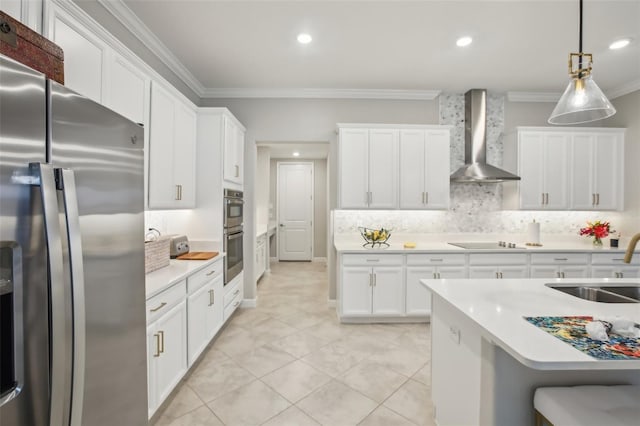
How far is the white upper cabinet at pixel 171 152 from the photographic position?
2293mm

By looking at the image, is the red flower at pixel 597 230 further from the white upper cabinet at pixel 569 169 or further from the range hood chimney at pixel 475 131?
the range hood chimney at pixel 475 131

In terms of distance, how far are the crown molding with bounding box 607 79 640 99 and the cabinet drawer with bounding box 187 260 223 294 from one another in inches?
212

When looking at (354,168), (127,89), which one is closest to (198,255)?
(127,89)

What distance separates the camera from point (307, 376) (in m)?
2.42

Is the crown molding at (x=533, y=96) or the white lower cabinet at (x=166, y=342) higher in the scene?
the crown molding at (x=533, y=96)

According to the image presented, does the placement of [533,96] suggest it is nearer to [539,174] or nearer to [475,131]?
[475,131]

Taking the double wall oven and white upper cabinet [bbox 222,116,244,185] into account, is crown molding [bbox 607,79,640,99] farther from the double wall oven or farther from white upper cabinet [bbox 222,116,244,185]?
the double wall oven

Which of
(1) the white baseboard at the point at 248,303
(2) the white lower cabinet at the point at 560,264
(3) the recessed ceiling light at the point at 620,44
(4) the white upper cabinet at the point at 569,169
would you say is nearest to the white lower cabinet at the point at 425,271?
(2) the white lower cabinet at the point at 560,264

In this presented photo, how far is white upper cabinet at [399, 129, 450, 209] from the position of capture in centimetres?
374

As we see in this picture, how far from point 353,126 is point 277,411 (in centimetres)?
304

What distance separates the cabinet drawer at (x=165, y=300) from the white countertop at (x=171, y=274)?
0.14 feet

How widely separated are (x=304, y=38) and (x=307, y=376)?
9.73 feet

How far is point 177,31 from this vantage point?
104 inches

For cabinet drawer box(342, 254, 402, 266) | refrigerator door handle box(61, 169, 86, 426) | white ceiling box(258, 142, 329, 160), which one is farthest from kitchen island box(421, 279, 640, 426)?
white ceiling box(258, 142, 329, 160)
